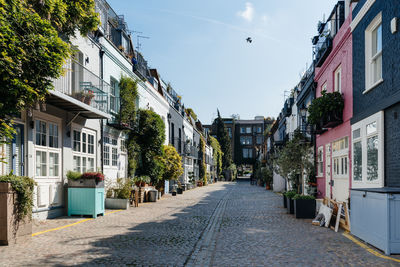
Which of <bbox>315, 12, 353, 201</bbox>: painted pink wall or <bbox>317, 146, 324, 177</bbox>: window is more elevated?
<bbox>315, 12, 353, 201</bbox>: painted pink wall

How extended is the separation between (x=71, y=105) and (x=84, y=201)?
2990mm

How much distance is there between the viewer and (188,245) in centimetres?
749

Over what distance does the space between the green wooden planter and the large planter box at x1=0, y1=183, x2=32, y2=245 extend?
13.1ft

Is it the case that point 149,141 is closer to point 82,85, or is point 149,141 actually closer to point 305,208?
point 82,85

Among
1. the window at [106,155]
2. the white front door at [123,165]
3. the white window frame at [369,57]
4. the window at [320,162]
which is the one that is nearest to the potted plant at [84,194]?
the window at [106,155]

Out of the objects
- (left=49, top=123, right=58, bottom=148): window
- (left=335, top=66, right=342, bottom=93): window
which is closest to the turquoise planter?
(left=49, top=123, right=58, bottom=148): window

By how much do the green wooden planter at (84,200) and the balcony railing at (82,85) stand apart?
2820mm

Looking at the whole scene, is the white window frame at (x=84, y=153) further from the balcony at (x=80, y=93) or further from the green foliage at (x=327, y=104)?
the green foliage at (x=327, y=104)

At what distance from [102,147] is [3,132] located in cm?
795

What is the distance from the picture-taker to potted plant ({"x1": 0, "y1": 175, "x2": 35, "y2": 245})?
276 inches

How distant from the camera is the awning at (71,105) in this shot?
32.0ft

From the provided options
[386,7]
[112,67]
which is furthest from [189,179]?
[386,7]

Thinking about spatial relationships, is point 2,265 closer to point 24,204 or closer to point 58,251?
point 58,251

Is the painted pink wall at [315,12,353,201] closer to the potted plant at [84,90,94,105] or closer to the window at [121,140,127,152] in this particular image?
the potted plant at [84,90,94,105]
